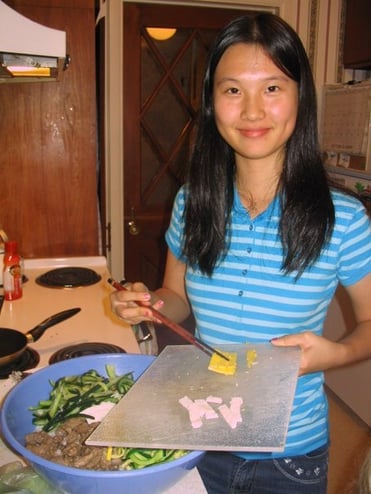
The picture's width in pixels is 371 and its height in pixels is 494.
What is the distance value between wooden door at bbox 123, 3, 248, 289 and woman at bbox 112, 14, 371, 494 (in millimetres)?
1753

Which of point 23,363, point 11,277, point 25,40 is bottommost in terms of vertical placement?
point 23,363

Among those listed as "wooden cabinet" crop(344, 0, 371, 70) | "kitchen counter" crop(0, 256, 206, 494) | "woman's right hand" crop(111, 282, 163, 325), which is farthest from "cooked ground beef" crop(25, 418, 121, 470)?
"wooden cabinet" crop(344, 0, 371, 70)

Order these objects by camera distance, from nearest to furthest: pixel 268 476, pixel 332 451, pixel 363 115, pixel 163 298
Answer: pixel 268 476
pixel 163 298
pixel 332 451
pixel 363 115

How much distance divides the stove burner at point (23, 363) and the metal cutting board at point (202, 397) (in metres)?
0.50

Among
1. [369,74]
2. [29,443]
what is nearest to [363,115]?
[369,74]

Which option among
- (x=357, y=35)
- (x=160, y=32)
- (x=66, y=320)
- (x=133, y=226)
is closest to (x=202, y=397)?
(x=66, y=320)

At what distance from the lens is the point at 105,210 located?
2.88 metres

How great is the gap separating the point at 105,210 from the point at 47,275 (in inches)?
Answer: 36.4

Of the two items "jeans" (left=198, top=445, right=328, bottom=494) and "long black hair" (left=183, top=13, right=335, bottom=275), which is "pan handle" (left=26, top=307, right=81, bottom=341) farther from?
"jeans" (left=198, top=445, right=328, bottom=494)

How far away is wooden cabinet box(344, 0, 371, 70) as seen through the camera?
2676 millimetres

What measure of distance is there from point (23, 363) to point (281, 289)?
684 mm

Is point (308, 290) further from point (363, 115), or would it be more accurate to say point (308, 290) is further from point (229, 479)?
point (363, 115)

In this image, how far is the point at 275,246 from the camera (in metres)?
1.06

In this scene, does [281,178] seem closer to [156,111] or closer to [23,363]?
[23,363]
